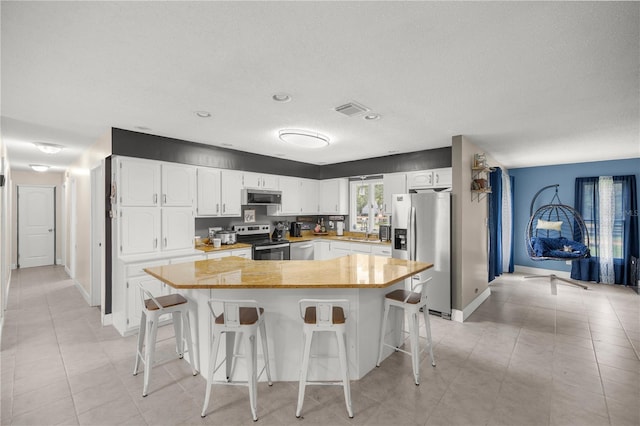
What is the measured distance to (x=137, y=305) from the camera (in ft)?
11.8

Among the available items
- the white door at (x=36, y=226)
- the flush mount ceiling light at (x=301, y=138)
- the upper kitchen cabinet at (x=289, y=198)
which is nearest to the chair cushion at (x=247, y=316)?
the flush mount ceiling light at (x=301, y=138)

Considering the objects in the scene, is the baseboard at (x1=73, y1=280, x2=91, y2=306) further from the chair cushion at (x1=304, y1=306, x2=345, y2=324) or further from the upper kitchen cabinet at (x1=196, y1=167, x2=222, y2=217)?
the chair cushion at (x1=304, y1=306, x2=345, y2=324)

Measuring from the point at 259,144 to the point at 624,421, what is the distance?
15.3 ft

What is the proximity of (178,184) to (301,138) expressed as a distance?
1.97 meters

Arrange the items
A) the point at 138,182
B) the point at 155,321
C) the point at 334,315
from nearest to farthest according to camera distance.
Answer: the point at 334,315, the point at 155,321, the point at 138,182

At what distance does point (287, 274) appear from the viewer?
2582mm

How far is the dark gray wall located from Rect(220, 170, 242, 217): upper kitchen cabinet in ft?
0.43

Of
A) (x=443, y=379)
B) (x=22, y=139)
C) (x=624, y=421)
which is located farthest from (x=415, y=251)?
(x=22, y=139)

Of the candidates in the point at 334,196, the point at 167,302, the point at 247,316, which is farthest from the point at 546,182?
the point at 167,302

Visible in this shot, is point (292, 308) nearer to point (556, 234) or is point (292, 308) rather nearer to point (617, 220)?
point (556, 234)

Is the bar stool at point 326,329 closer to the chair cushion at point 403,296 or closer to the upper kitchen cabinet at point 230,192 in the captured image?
the chair cushion at point 403,296

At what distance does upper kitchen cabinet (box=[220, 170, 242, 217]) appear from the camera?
4.75m

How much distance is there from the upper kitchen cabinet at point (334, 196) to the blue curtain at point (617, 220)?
4.87 metres

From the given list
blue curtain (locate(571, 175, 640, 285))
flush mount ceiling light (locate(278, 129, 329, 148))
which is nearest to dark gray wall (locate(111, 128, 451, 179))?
flush mount ceiling light (locate(278, 129, 329, 148))
